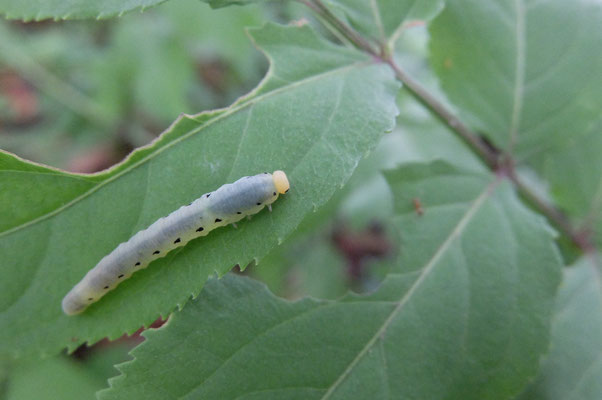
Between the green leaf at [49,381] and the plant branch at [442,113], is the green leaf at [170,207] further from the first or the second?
the green leaf at [49,381]

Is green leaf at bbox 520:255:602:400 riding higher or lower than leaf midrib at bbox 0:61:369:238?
lower

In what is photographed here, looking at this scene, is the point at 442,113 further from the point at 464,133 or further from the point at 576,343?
the point at 576,343

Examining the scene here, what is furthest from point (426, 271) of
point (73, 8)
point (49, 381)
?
point (49, 381)

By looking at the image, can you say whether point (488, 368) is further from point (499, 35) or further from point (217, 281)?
point (499, 35)

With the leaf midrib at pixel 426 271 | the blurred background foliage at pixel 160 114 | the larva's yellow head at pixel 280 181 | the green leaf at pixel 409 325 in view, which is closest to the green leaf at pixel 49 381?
the blurred background foliage at pixel 160 114

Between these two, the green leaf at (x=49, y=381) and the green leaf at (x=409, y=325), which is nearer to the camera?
the green leaf at (x=409, y=325)

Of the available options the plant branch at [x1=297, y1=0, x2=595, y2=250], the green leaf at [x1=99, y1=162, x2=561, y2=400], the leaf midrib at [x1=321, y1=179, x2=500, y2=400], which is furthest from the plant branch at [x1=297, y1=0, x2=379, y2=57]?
the leaf midrib at [x1=321, y1=179, x2=500, y2=400]

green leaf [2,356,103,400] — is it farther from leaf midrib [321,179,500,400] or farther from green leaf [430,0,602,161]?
green leaf [430,0,602,161]
